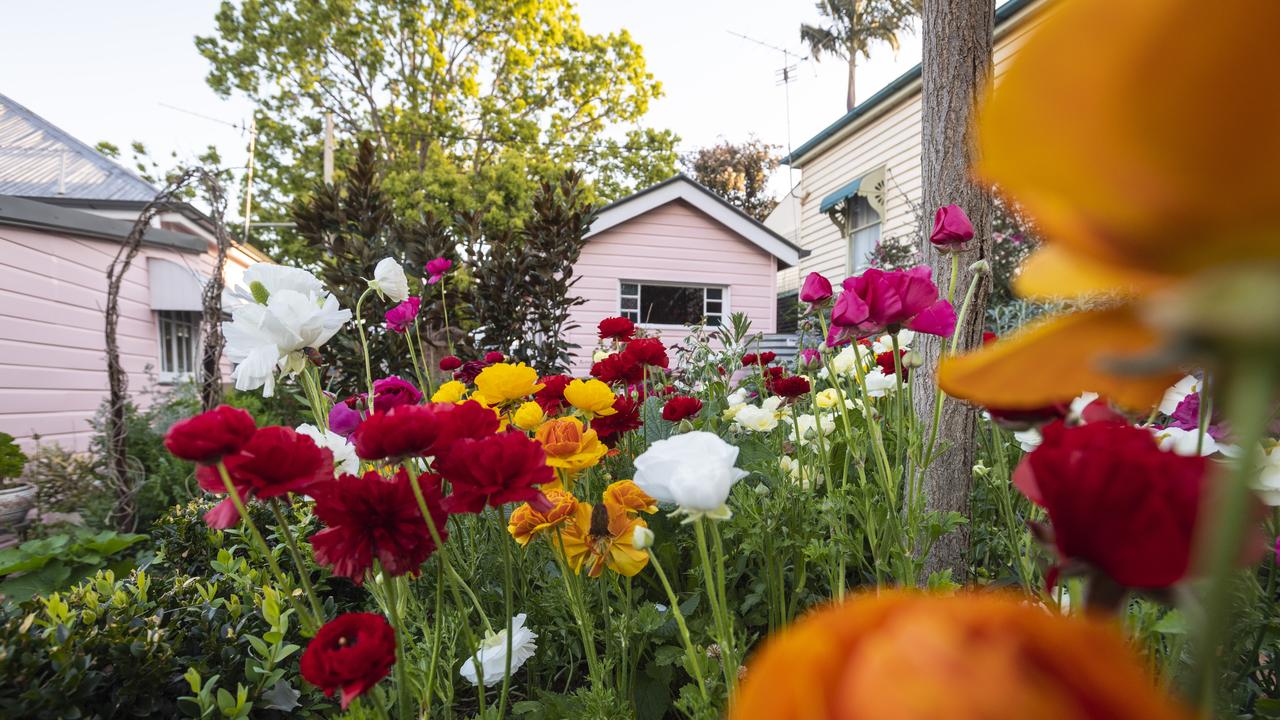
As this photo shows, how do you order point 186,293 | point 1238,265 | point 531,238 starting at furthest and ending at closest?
point 186,293
point 531,238
point 1238,265

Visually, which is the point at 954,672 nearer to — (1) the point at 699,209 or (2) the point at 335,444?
(2) the point at 335,444

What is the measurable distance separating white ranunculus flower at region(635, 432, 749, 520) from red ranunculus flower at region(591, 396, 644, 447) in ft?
2.35

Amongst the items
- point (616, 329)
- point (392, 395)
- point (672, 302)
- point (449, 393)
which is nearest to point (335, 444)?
point (392, 395)

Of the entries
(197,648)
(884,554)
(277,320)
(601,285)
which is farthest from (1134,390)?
(601,285)

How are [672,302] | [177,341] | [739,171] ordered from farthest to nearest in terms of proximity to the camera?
[739,171] < [672,302] < [177,341]

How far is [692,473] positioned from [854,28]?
1928 cm

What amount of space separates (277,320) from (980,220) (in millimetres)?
1804

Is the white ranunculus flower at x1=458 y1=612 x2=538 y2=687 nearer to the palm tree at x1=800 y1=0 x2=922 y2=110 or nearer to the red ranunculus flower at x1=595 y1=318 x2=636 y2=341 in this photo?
the red ranunculus flower at x1=595 y1=318 x2=636 y2=341

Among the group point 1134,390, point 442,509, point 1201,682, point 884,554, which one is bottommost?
point 884,554

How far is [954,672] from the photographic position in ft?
0.54

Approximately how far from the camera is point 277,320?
116 cm

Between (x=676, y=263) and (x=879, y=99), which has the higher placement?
(x=879, y=99)

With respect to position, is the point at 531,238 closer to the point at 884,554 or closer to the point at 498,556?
the point at 498,556

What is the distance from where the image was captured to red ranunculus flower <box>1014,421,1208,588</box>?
27 centimetres
